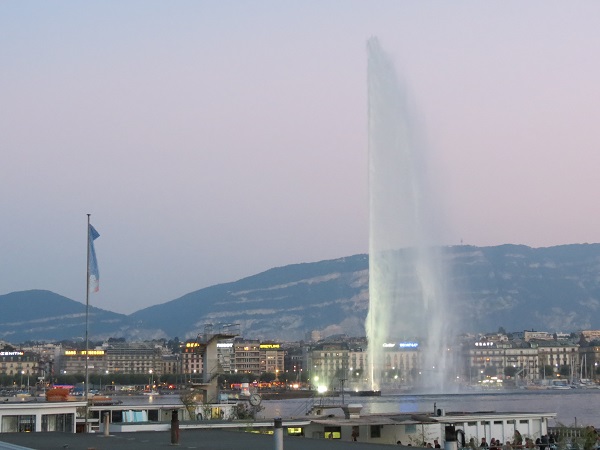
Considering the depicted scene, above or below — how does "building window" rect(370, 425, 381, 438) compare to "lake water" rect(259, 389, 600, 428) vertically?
above

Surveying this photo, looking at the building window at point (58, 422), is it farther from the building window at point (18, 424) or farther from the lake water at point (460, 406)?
the lake water at point (460, 406)

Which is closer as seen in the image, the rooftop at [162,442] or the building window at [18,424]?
the rooftop at [162,442]

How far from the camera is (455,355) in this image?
18962 centimetres

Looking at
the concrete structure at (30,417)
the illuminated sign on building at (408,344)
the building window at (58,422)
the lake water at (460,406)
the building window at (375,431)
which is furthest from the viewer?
the illuminated sign on building at (408,344)

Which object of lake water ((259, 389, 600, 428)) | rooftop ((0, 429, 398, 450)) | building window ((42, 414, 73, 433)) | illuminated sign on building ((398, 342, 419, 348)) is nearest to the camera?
rooftop ((0, 429, 398, 450))

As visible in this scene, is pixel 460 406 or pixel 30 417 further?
pixel 460 406

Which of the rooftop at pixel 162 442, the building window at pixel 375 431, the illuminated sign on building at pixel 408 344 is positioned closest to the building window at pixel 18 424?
the rooftop at pixel 162 442

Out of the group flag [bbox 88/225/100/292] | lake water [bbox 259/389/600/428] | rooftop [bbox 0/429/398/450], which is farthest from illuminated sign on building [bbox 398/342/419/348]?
rooftop [bbox 0/429/398/450]

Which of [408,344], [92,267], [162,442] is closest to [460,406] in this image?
[92,267]

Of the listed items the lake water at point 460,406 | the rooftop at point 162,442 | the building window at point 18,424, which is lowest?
the lake water at point 460,406

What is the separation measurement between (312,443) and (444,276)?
10755 centimetres

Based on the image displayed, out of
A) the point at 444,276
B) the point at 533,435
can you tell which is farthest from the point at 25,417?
the point at 444,276

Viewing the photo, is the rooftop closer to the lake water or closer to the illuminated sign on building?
the lake water

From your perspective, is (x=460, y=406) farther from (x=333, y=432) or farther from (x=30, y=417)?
(x=30, y=417)
